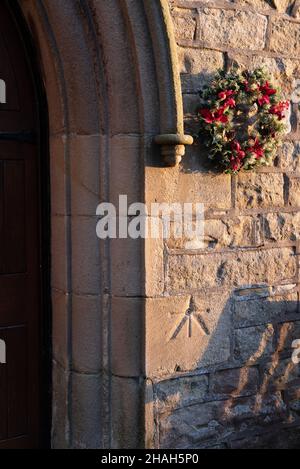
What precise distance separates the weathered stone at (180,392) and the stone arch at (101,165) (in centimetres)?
12

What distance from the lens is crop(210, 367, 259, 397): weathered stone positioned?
328cm

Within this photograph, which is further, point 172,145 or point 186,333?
point 186,333

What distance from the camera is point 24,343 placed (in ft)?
10.9

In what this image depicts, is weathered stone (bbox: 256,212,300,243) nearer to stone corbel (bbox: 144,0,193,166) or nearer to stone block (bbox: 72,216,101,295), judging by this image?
stone corbel (bbox: 144,0,193,166)

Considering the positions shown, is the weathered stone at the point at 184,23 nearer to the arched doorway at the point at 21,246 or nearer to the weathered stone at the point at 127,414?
the arched doorway at the point at 21,246

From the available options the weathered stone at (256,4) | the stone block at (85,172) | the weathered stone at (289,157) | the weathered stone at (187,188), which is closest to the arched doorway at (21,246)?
the stone block at (85,172)

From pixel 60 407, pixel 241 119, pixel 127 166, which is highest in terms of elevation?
pixel 241 119

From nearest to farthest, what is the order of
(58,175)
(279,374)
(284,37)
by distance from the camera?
(58,175), (284,37), (279,374)

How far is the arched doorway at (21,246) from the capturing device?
125 inches

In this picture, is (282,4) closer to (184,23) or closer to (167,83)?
(184,23)

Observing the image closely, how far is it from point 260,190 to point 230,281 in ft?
1.81

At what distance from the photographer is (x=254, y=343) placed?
339 centimetres

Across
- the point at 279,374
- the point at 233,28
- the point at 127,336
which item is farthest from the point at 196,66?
the point at 279,374
